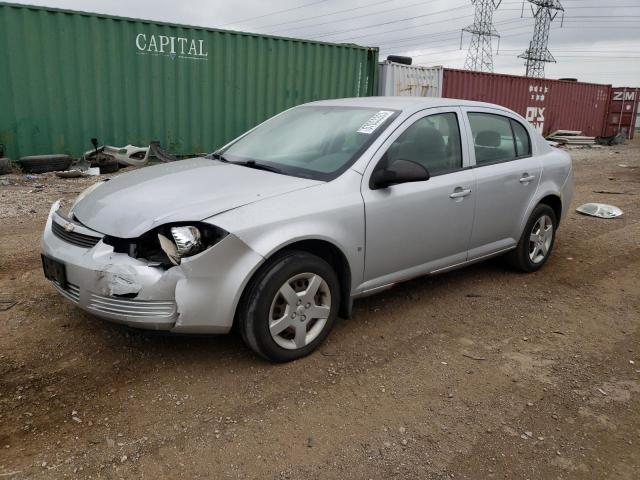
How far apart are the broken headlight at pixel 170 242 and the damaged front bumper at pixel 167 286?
4 cm

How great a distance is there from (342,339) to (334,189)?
100 cm

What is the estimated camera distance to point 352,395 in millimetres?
3027

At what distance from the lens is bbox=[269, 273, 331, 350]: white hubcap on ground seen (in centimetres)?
315

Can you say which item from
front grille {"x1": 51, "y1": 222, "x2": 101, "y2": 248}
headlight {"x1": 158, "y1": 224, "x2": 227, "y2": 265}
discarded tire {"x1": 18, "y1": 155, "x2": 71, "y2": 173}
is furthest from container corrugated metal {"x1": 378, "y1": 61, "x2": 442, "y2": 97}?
headlight {"x1": 158, "y1": 224, "x2": 227, "y2": 265}

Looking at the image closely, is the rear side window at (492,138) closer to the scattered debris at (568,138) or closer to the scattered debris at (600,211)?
the scattered debris at (600,211)

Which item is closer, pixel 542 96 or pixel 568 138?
pixel 542 96

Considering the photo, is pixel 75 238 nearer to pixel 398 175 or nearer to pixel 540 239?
pixel 398 175

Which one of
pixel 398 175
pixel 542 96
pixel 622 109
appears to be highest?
pixel 542 96

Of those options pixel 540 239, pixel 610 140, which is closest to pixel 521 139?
pixel 540 239

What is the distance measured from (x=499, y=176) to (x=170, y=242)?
8.87 feet

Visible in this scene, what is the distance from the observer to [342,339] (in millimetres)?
3662

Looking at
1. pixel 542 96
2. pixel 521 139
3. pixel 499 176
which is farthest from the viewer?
pixel 542 96

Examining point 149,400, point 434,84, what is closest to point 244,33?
point 434,84

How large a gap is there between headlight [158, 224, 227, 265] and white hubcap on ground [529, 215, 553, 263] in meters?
3.15
